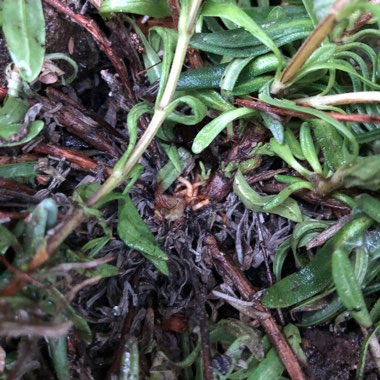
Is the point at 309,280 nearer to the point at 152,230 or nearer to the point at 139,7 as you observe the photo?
the point at 152,230

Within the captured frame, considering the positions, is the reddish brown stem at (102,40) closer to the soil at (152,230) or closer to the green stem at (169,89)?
the soil at (152,230)

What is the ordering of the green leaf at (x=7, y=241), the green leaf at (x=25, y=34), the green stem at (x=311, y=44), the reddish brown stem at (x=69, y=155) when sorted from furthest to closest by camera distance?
the reddish brown stem at (x=69, y=155)
the green leaf at (x=25, y=34)
the green leaf at (x=7, y=241)
the green stem at (x=311, y=44)

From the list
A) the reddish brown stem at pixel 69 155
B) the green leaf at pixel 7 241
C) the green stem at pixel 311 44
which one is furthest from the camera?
the reddish brown stem at pixel 69 155

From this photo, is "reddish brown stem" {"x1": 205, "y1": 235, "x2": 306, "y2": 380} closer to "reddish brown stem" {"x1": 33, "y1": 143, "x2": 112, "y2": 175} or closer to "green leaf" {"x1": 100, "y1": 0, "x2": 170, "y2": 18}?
"reddish brown stem" {"x1": 33, "y1": 143, "x2": 112, "y2": 175}

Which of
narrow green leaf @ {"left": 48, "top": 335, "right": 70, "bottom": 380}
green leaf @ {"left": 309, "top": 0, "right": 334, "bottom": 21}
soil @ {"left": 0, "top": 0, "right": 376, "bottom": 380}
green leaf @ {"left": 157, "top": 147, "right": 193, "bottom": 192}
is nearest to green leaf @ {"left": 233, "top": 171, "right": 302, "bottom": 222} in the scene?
soil @ {"left": 0, "top": 0, "right": 376, "bottom": 380}

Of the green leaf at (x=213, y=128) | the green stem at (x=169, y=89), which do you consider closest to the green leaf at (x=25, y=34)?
the green stem at (x=169, y=89)

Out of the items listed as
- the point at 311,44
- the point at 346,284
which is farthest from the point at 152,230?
the point at 311,44
